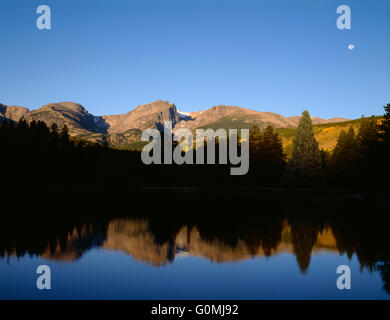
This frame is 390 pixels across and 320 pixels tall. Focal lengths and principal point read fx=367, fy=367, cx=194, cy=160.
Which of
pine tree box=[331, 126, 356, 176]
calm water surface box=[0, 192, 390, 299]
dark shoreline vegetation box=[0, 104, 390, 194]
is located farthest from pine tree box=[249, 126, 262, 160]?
calm water surface box=[0, 192, 390, 299]

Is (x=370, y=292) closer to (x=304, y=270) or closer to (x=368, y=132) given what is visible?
(x=304, y=270)

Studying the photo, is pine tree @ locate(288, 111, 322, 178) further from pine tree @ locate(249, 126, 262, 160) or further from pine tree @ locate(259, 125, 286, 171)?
pine tree @ locate(249, 126, 262, 160)

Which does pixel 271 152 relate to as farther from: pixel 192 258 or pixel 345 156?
pixel 192 258

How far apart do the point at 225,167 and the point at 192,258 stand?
237 ft

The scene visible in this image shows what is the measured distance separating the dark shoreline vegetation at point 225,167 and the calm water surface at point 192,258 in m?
32.2

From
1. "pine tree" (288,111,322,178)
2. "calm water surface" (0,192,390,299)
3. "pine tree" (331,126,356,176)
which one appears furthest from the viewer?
"pine tree" (331,126,356,176)

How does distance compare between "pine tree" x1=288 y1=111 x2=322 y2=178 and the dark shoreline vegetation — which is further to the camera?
"pine tree" x1=288 y1=111 x2=322 y2=178

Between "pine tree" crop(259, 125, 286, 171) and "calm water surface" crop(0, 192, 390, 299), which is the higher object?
"pine tree" crop(259, 125, 286, 171)

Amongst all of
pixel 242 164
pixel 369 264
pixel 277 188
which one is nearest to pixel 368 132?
pixel 277 188

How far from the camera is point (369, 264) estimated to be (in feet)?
49.5

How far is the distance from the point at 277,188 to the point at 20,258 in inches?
2749

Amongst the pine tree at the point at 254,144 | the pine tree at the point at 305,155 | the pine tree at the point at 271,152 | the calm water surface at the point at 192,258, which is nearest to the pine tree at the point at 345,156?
the pine tree at the point at 305,155

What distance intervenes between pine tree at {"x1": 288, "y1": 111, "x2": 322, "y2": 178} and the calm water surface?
141 feet

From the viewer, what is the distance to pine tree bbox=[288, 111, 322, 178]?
230ft
